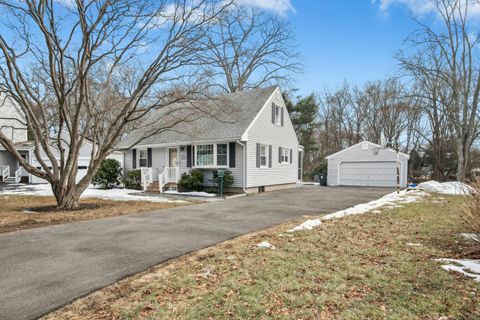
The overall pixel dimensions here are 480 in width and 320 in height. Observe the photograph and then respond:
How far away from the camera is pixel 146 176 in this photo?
1694 cm

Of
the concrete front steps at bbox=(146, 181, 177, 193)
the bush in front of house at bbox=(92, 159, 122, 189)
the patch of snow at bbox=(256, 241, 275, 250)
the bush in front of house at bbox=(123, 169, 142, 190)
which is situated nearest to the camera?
the patch of snow at bbox=(256, 241, 275, 250)

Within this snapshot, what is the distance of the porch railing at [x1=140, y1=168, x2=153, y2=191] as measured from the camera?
1666 centimetres

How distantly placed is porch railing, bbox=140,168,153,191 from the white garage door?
45.2 ft

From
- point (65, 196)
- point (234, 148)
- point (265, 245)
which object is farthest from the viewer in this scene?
point (234, 148)

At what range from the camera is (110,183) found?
18.4 m

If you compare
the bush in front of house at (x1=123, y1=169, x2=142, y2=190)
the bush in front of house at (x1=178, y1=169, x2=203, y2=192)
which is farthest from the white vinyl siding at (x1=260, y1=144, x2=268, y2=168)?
the bush in front of house at (x1=123, y1=169, x2=142, y2=190)

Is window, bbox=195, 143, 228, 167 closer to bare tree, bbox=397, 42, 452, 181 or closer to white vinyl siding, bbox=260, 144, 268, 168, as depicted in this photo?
white vinyl siding, bbox=260, 144, 268, 168

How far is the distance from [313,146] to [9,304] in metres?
28.7

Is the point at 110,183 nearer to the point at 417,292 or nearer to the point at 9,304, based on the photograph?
the point at 9,304

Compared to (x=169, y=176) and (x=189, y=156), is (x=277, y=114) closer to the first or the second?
(x=189, y=156)

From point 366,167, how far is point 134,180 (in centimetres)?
1608

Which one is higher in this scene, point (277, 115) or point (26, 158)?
point (277, 115)

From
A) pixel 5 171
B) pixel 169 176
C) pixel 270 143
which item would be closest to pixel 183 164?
pixel 169 176

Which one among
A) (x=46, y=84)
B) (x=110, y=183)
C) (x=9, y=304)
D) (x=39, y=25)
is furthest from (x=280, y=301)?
(x=110, y=183)
